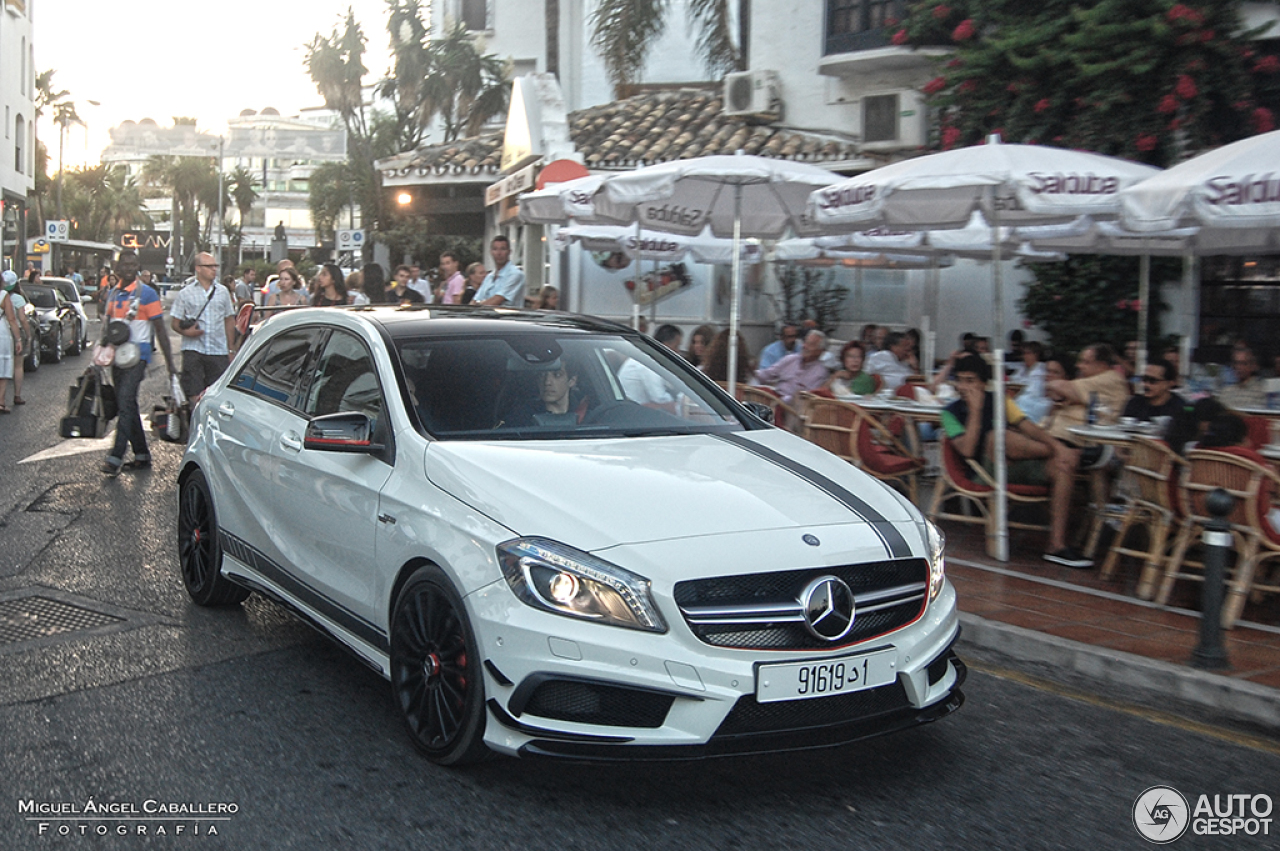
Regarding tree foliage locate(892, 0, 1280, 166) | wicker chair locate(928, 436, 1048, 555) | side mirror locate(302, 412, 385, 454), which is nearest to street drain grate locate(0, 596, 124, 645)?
side mirror locate(302, 412, 385, 454)

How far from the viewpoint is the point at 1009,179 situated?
293 inches

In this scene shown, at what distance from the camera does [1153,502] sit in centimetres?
703

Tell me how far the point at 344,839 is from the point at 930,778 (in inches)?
76.0

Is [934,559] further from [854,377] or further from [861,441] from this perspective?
[854,377]

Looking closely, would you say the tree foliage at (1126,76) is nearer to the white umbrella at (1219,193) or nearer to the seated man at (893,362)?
the seated man at (893,362)

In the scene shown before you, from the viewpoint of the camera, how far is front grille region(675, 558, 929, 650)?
3641 mm

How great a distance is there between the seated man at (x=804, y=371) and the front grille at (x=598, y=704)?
25.1 feet

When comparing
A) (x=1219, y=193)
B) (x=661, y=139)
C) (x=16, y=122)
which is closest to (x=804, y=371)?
(x=1219, y=193)

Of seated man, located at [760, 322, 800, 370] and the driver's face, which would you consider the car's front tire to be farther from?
seated man, located at [760, 322, 800, 370]

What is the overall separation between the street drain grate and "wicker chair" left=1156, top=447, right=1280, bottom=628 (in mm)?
5501

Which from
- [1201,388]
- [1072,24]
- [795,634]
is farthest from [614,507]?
[1072,24]

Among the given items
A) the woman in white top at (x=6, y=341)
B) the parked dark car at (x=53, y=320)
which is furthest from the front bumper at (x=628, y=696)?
the parked dark car at (x=53, y=320)

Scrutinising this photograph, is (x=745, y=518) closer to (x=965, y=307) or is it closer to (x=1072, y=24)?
(x=1072, y=24)

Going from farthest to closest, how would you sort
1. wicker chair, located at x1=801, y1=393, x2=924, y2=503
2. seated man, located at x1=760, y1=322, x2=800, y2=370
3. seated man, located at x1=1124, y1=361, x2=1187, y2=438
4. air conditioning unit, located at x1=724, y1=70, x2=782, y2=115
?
air conditioning unit, located at x1=724, y1=70, x2=782, y2=115 → seated man, located at x1=760, y1=322, x2=800, y2=370 → wicker chair, located at x1=801, y1=393, x2=924, y2=503 → seated man, located at x1=1124, y1=361, x2=1187, y2=438
